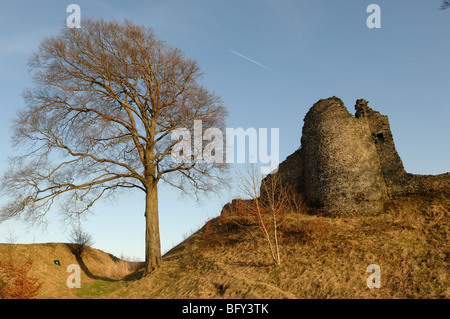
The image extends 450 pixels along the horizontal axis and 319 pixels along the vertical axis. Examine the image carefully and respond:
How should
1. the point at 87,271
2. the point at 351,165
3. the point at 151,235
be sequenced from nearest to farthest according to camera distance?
the point at 151,235 → the point at 351,165 → the point at 87,271

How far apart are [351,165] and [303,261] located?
7.46 m

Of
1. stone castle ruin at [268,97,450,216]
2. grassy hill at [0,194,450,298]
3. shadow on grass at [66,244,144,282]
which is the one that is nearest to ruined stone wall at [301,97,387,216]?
stone castle ruin at [268,97,450,216]

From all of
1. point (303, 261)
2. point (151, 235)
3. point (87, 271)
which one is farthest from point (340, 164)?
point (87, 271)

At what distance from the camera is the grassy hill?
11.3m

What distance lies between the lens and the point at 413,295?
33.1 feet

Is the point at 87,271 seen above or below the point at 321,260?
below

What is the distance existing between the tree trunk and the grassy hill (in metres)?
0.61

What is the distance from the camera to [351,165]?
60.8 ft

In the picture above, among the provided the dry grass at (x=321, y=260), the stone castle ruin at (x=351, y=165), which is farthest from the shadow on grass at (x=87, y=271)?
the stone castle ruin at (x=351, y=165)

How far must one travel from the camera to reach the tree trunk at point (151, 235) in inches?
688

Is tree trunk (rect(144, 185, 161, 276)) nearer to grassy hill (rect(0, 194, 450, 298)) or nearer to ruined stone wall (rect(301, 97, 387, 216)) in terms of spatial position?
grassy hill (rect(0, 194, 450, 298))

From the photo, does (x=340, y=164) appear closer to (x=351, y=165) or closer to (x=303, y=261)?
(x=351, y=165)
